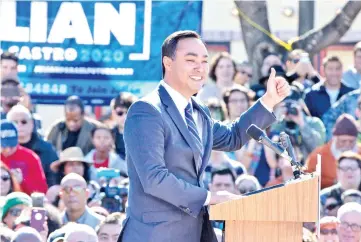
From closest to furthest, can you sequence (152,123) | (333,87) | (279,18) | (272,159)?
(152,123)
(272,159)
(333,87)
(279,18)

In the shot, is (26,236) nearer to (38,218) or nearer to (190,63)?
(38,218)

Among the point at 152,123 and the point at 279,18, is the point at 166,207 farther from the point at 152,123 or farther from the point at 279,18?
the point at 279,18

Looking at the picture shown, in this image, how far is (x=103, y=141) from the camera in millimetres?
12359

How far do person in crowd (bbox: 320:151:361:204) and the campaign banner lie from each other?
84.6 inches

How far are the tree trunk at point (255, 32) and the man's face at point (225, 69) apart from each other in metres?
1.61

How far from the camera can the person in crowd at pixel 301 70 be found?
13422mm

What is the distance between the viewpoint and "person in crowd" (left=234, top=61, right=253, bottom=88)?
14270mm

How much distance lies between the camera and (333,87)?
13.1m

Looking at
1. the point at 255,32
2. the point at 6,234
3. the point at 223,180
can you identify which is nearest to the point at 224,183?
the point at 223,180

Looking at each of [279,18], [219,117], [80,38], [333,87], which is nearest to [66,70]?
[80,38]

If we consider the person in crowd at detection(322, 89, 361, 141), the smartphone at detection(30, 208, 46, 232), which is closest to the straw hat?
the smartphone at detection(30, 208, 46, 232)

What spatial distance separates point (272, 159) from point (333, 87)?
138 cm

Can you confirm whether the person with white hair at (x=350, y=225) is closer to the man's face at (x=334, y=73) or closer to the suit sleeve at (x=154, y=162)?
the man's face at (x=334, y=73)

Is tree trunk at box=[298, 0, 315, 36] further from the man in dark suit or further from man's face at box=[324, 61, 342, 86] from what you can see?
the man in dark suit
